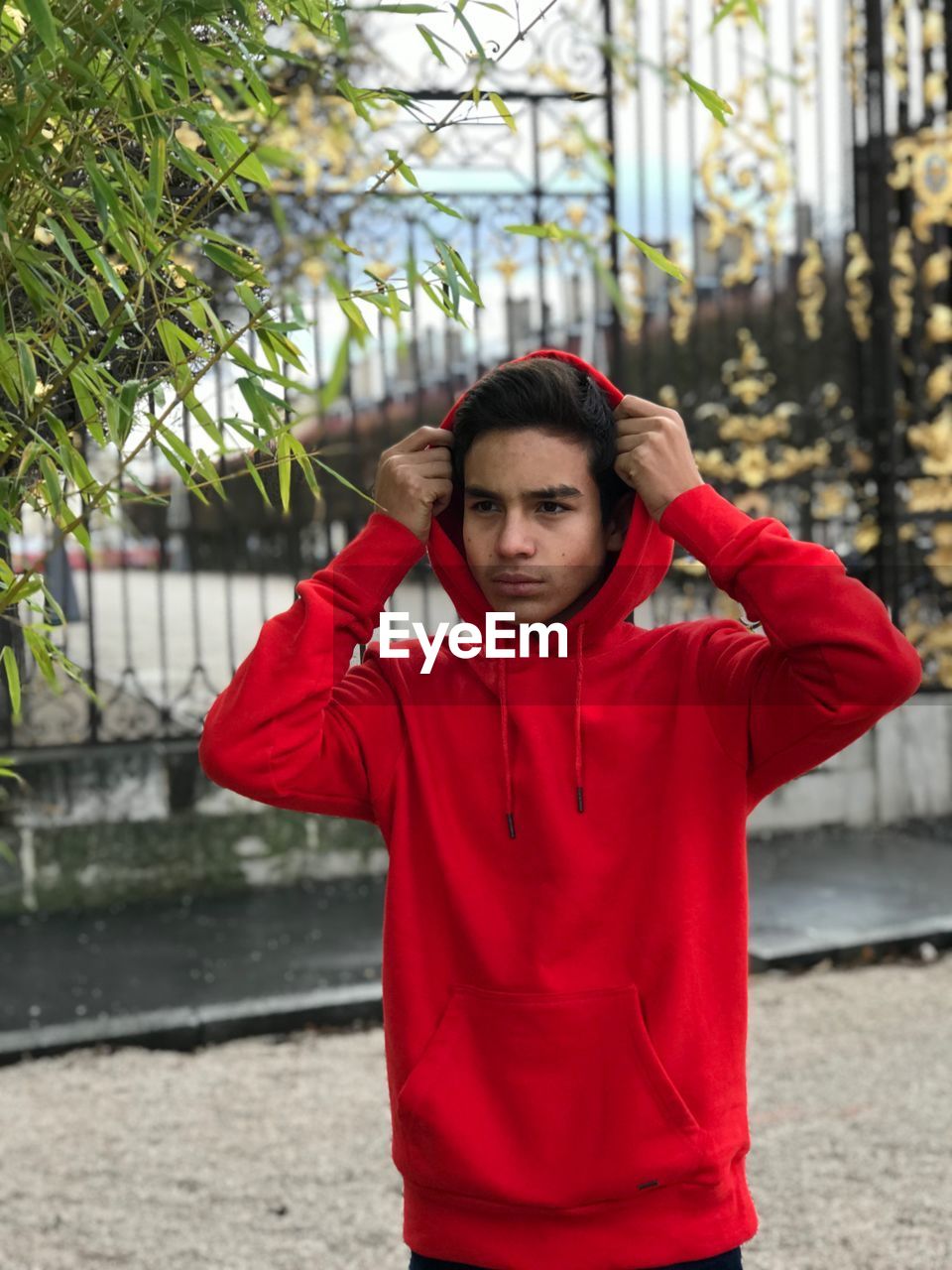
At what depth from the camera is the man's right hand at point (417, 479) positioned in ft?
5.49

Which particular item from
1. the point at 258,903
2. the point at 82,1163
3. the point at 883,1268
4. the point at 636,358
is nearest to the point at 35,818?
the point at 258,903

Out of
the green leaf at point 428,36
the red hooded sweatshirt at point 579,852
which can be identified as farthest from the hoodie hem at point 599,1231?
the green leaf at point 428,36

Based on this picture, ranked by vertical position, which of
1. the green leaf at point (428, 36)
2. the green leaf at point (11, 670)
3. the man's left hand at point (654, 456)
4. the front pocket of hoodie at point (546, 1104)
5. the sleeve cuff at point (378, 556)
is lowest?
the front pocket of hoodie at point (546, 1104)

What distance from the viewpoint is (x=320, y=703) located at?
161cm

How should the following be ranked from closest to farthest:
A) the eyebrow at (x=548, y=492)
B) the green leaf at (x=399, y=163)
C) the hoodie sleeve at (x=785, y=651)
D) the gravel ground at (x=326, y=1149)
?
the green leaf at (x=399, y=163)
the hoodie sleeve at (x=785, y=651)
the eyebrow at (x=548, y=492)
the gravel ground at (x=326, y=1149)

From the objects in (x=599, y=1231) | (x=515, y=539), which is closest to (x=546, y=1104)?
(x=599, y=1231)

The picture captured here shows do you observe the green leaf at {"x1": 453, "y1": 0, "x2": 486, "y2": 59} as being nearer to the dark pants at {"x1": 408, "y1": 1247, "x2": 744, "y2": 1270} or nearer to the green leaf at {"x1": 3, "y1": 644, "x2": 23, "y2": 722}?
the green leaf at {"x1": 3, "y1": 644, "x2": 23, "y2": 722}

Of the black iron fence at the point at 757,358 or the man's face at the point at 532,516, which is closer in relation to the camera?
the man's face at the point at 532,516

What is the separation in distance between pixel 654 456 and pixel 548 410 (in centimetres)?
13

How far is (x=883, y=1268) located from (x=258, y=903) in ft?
10.1

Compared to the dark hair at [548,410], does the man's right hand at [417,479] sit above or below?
below

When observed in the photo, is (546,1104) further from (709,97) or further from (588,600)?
(709,97)

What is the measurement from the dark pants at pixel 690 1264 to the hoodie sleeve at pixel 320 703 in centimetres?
49

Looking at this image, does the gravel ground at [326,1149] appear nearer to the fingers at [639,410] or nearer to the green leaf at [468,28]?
the fingers at [639,410]
